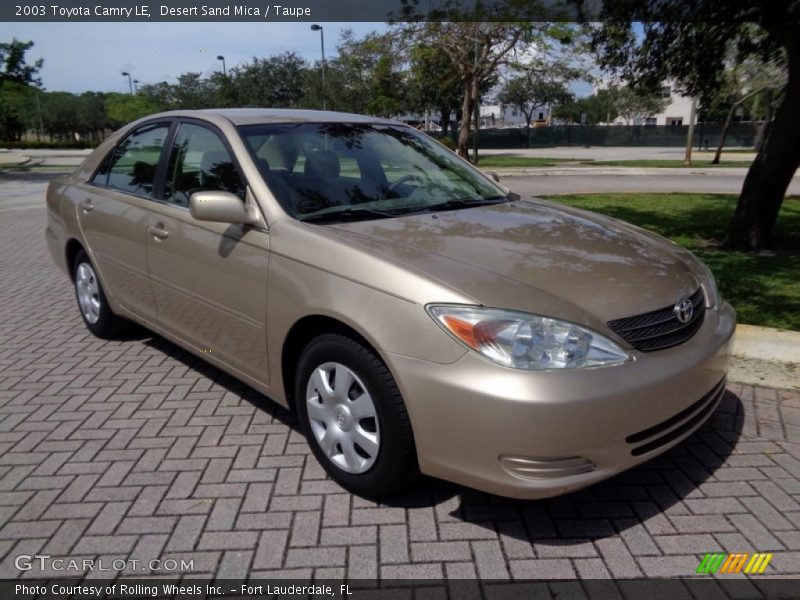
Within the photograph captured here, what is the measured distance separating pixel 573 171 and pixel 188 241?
893 inches

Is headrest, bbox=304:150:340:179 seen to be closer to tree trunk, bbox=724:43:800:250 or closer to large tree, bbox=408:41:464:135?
tree trunk, bbox=724:43:800:250

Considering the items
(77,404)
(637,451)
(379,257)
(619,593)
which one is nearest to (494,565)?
(619,593)

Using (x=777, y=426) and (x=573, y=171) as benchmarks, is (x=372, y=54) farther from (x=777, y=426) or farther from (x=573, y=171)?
(x=777, y=426)

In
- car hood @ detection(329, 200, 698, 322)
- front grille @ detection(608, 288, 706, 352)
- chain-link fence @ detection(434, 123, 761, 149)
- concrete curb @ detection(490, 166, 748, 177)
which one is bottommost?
chain-link fence @ detection(434, 123, 761, 149)

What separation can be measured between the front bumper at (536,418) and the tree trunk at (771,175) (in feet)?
19.6

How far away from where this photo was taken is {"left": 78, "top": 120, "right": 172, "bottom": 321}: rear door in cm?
421

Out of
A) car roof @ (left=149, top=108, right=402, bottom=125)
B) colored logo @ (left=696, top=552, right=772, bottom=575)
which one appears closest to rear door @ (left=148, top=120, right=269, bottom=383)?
car roof @ (left=149, top=108, right=402, bottom=125)

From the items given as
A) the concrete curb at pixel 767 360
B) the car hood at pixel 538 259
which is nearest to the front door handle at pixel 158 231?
the car hood at pixel 538 259

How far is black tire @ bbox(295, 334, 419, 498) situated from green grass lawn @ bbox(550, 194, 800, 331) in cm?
347

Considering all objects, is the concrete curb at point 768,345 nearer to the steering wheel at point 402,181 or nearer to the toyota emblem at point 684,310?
the toyota emblem at point 684,310

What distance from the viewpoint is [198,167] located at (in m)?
3.84

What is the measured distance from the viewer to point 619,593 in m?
2.38

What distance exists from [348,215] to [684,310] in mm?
1661

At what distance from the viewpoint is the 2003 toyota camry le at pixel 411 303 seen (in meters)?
2.44
